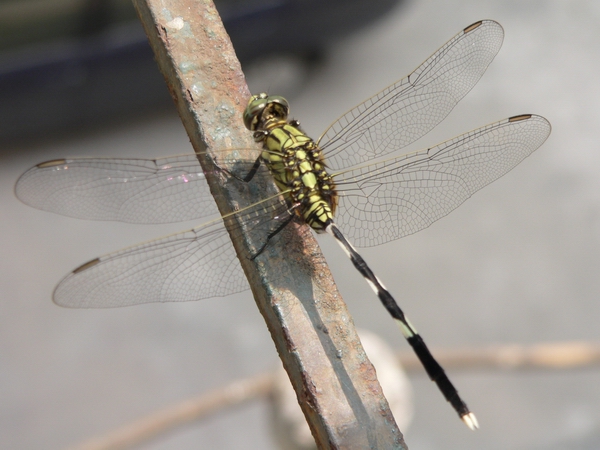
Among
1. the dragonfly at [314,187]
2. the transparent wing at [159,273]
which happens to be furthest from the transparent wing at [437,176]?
the transparent wing at [159,273]

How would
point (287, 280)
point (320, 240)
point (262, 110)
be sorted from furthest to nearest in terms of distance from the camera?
1. point (320, 240)
2. point (262, 110)
3. point (287, 280)

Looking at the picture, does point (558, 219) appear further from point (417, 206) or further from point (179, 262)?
point (179, 262)

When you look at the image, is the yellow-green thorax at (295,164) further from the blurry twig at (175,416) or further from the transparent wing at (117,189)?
the blurry twig at (175,416)

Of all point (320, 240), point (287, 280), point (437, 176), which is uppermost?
point (320, 240)

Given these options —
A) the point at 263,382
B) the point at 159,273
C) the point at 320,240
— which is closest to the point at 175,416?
the point at 263,382

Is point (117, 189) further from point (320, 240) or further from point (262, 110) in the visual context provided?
point (320, 240)

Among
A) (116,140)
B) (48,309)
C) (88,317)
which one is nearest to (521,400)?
(88,317)
